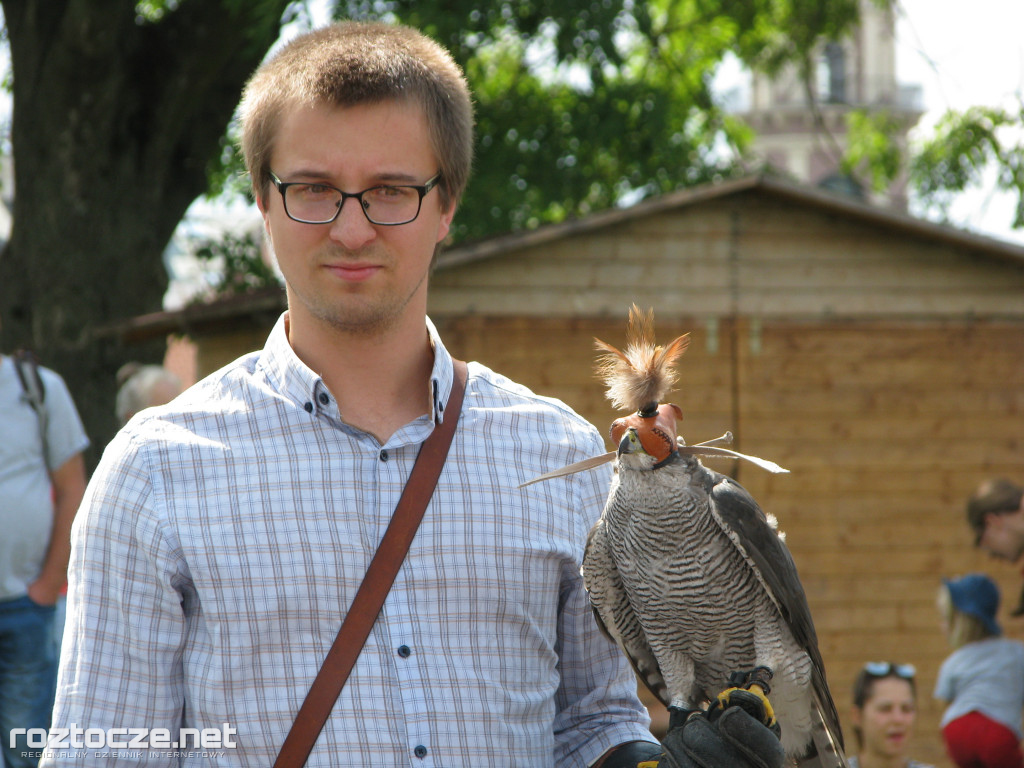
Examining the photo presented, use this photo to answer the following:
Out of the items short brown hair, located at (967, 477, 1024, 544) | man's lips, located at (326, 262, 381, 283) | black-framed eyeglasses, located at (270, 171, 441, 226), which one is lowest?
short brown hair, located at (967, 477, 1024, 544)

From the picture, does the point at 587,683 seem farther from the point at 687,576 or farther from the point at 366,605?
the point at 366,605

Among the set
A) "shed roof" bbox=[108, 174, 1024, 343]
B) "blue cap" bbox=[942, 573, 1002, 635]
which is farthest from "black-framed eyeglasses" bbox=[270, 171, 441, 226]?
"shed roof" bbox=[108, 174, 1024, 343]

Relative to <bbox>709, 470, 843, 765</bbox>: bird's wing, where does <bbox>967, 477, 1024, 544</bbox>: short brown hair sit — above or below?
below

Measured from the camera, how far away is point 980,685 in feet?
17.3

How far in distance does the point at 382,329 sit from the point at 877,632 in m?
6.82

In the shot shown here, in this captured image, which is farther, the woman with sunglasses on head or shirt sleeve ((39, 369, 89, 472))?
the woman with sunglasses on head

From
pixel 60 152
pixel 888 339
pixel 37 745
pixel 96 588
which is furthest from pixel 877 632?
pixel 60 152

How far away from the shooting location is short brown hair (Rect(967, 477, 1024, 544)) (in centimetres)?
562

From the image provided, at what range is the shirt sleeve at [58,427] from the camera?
4922mm

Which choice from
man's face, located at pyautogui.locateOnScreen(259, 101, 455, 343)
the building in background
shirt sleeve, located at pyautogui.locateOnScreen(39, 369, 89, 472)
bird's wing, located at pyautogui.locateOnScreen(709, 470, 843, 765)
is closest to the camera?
man's face, located at pyautogui.locateOnScreen(259, 101, 455, 343)

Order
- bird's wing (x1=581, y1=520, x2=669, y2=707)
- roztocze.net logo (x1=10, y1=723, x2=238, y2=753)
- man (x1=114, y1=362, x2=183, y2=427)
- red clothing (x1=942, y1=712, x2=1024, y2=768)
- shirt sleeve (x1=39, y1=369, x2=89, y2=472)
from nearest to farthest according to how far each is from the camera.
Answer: roztocze.net logo (x1=10, y1=723, x2=238, y2=753) → bird's wing (x1=581, y1=520, x2=669, y2=707) → shirt sleeve (x1=39, y1=369, x2=89, y2=472) → red clothing (x1=942, y1=712, x2=1024, y2=768) → man (x1=114, y1=362, x2=183, y2=427)

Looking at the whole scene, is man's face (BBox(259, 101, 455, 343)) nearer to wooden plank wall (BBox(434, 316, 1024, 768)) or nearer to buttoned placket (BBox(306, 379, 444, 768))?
buttoned placket (BBox(306, 379, 444, 768))

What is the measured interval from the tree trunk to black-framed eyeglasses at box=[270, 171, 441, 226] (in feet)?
24.8

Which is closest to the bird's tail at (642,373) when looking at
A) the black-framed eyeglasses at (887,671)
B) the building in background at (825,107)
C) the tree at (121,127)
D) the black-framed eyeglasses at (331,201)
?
the black-framed eyeglasses at (331,201)
